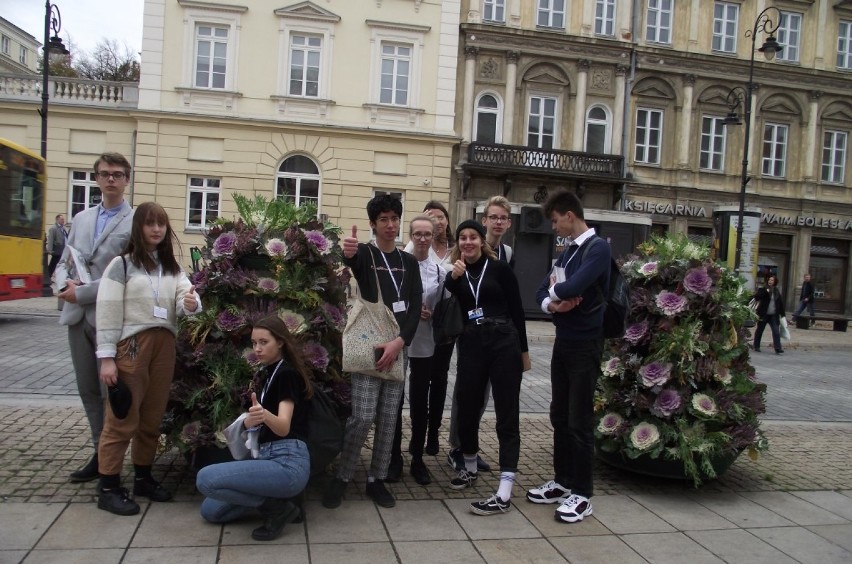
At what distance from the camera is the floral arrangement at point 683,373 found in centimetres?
493

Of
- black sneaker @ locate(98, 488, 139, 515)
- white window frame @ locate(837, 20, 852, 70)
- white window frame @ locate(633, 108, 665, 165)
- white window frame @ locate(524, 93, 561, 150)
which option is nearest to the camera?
black sneaker @ locate(98, 488, 139, 515)

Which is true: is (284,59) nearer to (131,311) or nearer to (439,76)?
(439,76)

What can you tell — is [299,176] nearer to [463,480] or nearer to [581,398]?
[463,480]

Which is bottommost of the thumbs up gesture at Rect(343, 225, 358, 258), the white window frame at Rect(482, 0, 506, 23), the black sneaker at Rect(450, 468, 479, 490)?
the black sneaker at Rect(450, 468, 479, 490)

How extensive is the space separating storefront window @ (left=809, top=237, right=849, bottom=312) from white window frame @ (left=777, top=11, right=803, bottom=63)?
7627 millimetres

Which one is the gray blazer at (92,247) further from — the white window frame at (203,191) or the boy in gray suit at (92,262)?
the white window frame at (203,191)

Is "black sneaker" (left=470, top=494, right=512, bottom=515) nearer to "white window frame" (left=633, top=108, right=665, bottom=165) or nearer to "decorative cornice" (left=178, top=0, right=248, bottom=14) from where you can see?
"decorative cornice" (left=178, top=0, right=248, bottom=14)

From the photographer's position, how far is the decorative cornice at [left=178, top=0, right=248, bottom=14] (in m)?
22.0

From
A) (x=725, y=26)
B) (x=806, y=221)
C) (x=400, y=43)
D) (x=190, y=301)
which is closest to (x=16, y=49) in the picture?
(x=400, y=43)

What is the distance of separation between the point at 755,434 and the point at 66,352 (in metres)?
9.00

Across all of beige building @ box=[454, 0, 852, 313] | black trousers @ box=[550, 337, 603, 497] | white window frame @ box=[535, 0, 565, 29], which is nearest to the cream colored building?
beige building @ box=[454, 0, 852, 313]

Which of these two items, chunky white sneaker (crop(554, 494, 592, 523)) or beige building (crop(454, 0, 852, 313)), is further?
beige building (crop(454, 0, 852, 313))

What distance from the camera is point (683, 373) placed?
500 cm

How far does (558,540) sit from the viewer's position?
403 centimetres
